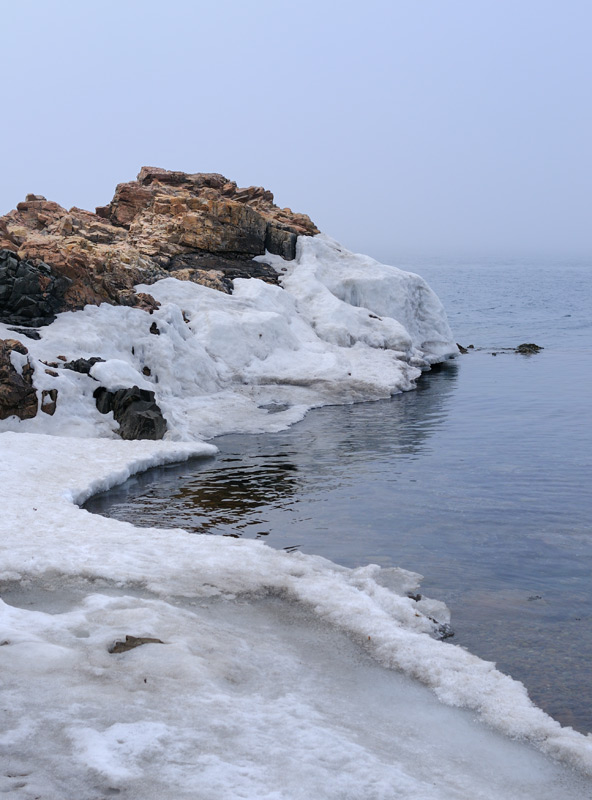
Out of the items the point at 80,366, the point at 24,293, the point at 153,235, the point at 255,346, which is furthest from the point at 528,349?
the point at 24,293

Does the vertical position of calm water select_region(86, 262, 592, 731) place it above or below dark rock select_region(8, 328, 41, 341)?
below

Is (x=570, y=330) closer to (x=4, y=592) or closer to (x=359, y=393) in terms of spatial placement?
(x=359, y=393)

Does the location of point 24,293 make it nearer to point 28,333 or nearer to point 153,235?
point 28,333

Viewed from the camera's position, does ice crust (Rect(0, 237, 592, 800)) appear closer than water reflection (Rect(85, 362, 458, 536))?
Yes

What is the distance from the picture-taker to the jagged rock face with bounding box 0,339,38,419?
22.1 m

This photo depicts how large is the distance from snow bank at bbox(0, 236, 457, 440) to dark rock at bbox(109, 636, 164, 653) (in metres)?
14.1

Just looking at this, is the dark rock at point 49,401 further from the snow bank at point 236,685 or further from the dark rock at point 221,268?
the dark rock at point 221,268

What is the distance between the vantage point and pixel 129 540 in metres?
13.9

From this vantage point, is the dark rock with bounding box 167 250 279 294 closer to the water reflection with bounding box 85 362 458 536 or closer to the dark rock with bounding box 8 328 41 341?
the water reflection with bounding box 85 362 458 536

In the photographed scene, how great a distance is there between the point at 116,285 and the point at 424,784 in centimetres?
2714

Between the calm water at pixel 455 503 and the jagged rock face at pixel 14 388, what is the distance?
453cm

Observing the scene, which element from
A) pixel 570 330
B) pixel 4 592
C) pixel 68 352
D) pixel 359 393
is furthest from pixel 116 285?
pixel 570 330

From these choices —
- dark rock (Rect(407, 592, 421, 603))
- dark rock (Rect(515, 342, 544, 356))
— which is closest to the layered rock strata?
dark rock (Rect(407, 592, 421, 603))

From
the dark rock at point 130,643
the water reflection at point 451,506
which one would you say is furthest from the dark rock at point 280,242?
the dark rock at point 130,643
